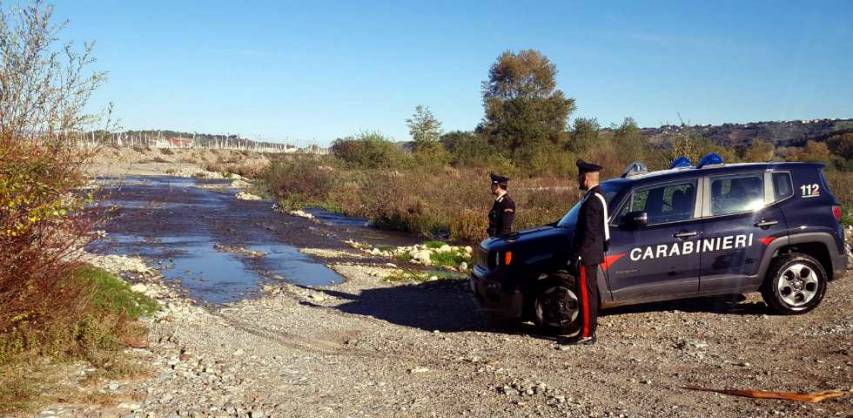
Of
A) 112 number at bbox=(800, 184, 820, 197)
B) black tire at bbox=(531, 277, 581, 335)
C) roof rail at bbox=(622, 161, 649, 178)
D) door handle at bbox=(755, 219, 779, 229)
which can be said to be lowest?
black tire at bbox=(531, 277, 581, 335)

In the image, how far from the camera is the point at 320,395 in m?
6.24

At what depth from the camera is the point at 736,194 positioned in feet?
27.9

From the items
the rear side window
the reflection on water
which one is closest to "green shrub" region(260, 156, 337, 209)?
the reflection on water

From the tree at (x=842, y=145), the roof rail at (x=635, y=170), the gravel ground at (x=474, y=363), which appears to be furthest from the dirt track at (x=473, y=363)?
the tree at (x=842, y=145)

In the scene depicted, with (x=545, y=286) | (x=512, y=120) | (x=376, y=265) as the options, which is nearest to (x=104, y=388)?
(x=545, y=286)

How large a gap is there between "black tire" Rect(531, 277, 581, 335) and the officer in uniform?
5.70ft

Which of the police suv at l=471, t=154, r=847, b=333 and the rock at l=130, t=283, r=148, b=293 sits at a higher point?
the police suv at l=471, t=154, r=847, b=333

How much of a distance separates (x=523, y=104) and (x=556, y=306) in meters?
46.2

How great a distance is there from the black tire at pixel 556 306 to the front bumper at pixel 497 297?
0.67 ft

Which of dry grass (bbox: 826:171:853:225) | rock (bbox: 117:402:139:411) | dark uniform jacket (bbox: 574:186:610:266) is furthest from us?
dry grass (bbox: 826:171:853:225)

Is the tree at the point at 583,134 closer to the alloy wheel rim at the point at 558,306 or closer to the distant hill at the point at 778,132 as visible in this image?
the distant hill at the point at 778,132

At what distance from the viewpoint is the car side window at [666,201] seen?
8.38 m

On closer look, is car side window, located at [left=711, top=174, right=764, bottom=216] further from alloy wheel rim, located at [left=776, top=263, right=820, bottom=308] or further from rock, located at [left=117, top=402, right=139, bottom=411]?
rock, located at [left=117, top=402, right=139, bottom=411]

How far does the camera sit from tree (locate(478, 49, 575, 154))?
166ft
